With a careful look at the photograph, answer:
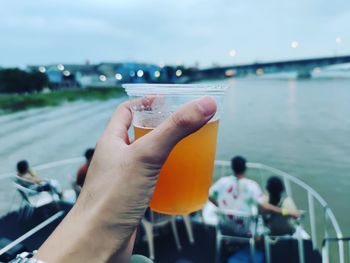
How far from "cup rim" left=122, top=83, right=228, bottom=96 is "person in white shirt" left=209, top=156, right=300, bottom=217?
2.38m

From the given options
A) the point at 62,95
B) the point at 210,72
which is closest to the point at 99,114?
the point at 62,95

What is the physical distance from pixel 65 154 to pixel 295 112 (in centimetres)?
1843

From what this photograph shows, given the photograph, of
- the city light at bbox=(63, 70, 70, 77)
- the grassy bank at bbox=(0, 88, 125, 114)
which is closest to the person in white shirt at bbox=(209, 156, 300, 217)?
the grassy bank at bbox=(0, 88, 125, 114)

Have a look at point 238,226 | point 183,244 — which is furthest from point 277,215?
point 183,244

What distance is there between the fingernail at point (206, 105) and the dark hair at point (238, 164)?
245cm

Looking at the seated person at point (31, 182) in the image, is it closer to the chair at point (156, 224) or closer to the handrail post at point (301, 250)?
the chair at point (156, 224)

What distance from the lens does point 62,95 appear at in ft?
111

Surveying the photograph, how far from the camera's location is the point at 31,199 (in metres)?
3.52

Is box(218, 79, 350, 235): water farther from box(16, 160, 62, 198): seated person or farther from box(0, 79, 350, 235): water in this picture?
box(16, 160, 62, 198): seated person

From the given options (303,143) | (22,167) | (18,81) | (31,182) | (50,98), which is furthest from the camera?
(50,98)

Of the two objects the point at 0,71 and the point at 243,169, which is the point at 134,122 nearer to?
the point at 243,169

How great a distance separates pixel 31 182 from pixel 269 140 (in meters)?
14.8

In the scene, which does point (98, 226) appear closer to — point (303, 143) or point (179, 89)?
point (179, 89)

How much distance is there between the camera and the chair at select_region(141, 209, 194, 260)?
10.3ft
